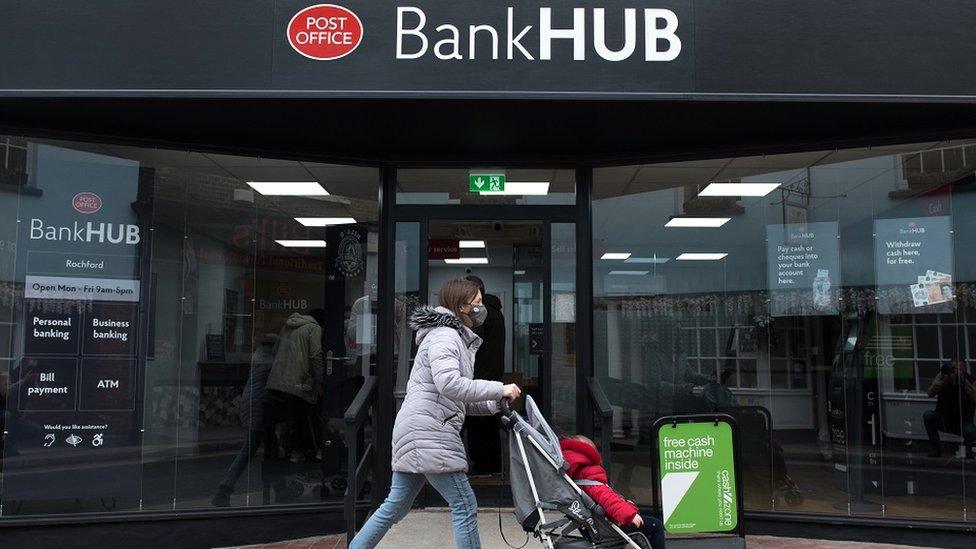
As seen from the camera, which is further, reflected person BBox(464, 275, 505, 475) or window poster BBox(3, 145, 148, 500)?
reflected person BBox(464, 275, 505, 475)

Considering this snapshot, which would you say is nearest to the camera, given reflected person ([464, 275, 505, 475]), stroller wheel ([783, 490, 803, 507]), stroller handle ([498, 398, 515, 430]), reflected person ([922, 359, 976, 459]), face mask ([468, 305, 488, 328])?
stroller handle ([498, 398, 515, 430])

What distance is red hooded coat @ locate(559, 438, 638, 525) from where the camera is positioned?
12.5ft

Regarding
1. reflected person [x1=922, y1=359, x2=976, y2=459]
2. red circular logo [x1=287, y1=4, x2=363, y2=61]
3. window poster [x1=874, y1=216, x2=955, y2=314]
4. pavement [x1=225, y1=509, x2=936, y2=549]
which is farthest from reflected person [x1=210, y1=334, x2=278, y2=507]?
reflected person [x1=922, y1=359, x2=976, y2=459]

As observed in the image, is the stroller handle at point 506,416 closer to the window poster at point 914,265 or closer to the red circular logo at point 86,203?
the window poster at point 914,265

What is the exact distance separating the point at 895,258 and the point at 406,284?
3.92 metres

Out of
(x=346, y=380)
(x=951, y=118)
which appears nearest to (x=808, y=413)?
(x=951, y=118)

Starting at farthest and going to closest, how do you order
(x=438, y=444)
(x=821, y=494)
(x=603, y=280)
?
(x=603, y=280)
(x=821, y=494)
(x=438, y=444)

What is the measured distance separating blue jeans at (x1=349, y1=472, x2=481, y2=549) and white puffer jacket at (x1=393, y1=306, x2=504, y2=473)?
0.29 ft

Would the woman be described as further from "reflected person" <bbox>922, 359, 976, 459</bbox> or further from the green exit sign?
"reflected person" <bbox>922, 359, 976, 459</bbox>

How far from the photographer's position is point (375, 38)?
5.38 m

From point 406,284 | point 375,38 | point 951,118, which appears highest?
point 375,38

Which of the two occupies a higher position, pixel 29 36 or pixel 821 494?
pixel 29 36

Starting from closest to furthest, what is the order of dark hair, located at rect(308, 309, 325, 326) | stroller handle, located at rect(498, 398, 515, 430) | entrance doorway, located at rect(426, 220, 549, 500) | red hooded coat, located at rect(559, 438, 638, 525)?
red hooded coat, located at rect(559, 438, 638, 525) → stroller handle, located at rect(498, 398, 515, 430) → dark hair, located at rect(308, 309, 325, 326) → entrance doorway, located at rect(426, 220, 549, 500)

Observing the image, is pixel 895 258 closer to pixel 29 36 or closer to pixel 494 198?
pixel 494 198
